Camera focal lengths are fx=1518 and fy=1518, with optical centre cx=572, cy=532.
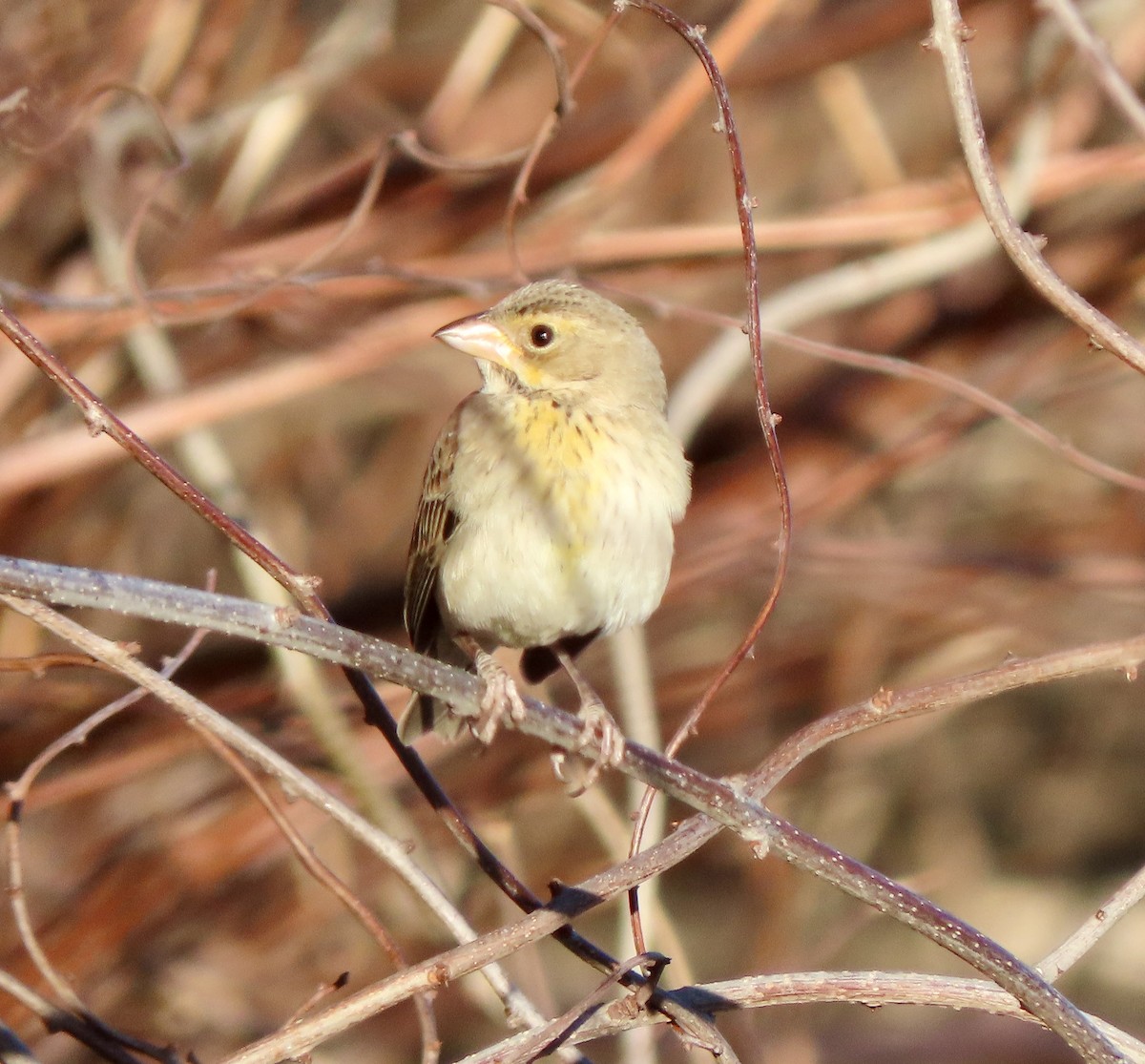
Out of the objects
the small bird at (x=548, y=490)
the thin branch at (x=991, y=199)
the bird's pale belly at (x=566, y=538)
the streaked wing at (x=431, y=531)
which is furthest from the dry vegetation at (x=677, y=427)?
the thin branch at (x=991, y=199)

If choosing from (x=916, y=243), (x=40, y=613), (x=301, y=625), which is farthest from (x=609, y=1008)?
(x=916, y=243)

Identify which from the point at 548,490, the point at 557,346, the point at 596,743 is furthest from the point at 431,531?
the point at 596,743

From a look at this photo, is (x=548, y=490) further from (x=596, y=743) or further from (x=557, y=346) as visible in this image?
(x=596, y=743)

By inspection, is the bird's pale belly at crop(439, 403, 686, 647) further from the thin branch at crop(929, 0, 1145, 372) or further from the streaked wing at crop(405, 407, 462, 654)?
the thin branch at crop(929, 0, 1145, 372)

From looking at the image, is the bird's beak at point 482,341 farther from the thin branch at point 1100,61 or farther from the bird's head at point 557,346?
the thin branch at point 1100,61

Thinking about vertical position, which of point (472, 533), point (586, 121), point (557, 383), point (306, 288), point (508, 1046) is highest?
point (586, 121)

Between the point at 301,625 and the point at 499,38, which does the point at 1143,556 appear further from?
the point at 301,625
